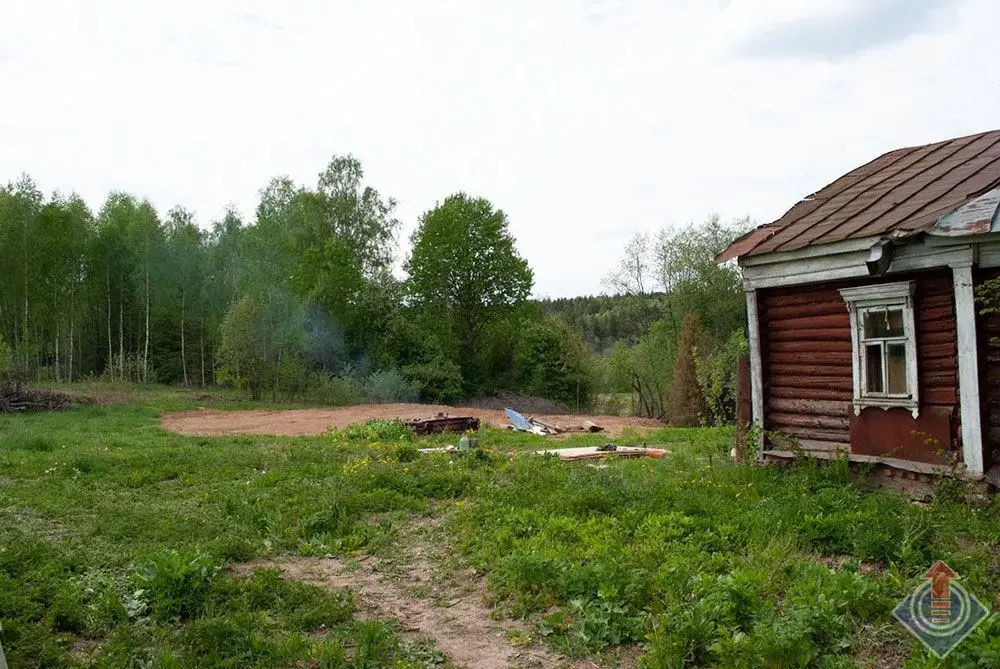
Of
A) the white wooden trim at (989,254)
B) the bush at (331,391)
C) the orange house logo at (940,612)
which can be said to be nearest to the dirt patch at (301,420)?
the bush at (331,391)

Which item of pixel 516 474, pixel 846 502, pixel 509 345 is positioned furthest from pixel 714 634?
pixel 509 345

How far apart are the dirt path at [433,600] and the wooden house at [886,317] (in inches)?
214

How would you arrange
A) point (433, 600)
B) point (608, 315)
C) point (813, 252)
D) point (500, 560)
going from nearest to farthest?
point (433, 600) < point (500, 560) < point (813, 252) < point (608, 315)

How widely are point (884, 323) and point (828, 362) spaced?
92 cm

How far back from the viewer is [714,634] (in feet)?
16.5

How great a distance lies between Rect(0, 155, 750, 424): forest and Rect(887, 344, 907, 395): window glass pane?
77.9 ft

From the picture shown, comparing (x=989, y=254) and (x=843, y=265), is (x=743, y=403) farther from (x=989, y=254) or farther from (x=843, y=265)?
(x=989, y=254)

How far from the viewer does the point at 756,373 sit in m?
10.7

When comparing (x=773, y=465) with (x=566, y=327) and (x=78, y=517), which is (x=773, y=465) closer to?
(x=78, y=517)

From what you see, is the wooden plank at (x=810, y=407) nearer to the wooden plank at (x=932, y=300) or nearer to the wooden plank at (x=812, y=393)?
the wooden plank at (x=812, y=393)

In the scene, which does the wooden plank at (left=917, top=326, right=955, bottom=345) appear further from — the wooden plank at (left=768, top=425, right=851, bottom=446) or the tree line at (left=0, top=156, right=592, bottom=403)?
the tree line at (left=0, top=156, right=592, bottom=403)

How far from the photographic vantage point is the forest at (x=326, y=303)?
108ft

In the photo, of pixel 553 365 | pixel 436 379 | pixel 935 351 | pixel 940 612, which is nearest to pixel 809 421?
pixel 935 351

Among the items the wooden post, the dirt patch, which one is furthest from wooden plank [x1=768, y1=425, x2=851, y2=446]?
the dirt patch
